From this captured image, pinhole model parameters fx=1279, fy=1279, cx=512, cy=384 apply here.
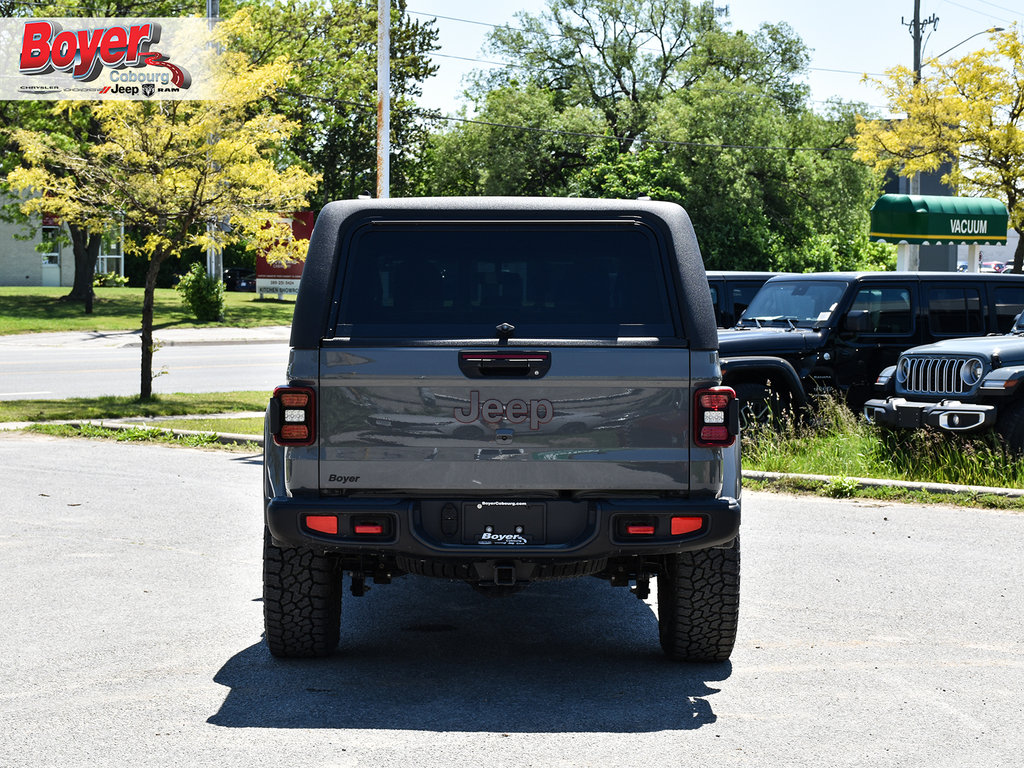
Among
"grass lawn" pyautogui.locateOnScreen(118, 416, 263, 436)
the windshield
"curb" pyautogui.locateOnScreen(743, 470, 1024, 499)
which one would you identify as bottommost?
"grass lawn" pyautogui.locateOnScreen(118, 416, 263, 436)

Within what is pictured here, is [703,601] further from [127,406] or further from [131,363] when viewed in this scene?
[131,363]

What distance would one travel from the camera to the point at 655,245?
17.8 feet

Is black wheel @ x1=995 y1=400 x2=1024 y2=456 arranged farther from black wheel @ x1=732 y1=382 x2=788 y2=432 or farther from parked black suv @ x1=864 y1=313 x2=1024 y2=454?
black wheel @ x1=732 y1=382 x2=788 y2=432

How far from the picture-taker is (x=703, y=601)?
559cm

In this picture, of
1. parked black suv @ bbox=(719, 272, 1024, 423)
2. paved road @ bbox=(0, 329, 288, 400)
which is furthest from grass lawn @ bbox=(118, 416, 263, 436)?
parked black suv @ bbox=(719, 272, 1024, 423)

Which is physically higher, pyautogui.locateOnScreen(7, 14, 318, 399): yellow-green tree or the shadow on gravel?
pyautogui.locateOnScreen(7, 14, 318, 399): yellow-green tree

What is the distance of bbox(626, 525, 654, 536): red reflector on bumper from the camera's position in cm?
515

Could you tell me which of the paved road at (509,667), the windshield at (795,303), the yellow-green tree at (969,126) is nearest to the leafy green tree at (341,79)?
the yellow-green tree at (969,126)

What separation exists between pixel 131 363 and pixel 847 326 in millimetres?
16377

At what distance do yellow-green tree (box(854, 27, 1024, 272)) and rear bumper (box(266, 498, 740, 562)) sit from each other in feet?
70.2

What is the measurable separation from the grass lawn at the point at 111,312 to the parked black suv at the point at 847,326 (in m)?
24.3

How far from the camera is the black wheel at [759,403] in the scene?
1244 centimetres

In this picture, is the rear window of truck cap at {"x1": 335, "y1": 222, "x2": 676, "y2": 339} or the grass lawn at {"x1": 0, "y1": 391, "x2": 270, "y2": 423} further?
the grass lawn at {"x1": 0, "y1": 391, "x2": 270, "y2": 423}

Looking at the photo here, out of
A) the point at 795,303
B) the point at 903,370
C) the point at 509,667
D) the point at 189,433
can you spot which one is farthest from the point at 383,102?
the point at 509,667
